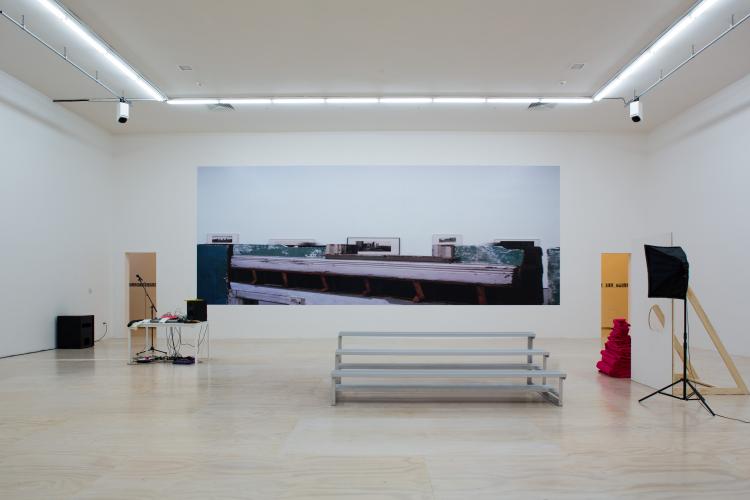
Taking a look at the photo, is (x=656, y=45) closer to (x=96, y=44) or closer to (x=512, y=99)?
(x=512, y=99)

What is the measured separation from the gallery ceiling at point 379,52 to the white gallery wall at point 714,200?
50cm

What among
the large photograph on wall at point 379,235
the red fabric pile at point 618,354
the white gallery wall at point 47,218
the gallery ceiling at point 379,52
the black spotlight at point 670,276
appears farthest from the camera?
the large photograph on wall at point 379,235

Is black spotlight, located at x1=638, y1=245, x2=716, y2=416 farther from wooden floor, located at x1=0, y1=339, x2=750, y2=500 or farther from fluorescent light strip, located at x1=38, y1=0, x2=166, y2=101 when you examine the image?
fluorescent light strip, located at x1=38, y1=0, x2=166, y2=101

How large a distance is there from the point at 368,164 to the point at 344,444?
26.2ft

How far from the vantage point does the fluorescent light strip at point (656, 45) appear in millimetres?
5766

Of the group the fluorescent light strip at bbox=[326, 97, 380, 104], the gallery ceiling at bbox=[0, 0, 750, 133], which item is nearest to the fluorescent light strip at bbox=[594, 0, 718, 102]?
the gallery ceiling at bbox=[0, 0, 750, 133]

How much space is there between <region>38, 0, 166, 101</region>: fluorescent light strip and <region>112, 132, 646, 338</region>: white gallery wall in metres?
2.53

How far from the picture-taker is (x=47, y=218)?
9086 mm

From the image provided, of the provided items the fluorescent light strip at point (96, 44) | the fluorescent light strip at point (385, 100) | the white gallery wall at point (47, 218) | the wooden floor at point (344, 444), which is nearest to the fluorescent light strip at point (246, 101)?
the fluorescent light strip at point (385, 100)

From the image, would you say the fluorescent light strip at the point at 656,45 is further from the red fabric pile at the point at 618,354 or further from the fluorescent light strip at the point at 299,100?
the fluorescent light strip at the point at 299,100

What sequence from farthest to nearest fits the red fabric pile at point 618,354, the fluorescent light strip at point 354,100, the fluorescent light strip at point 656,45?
the fluorescent light strip at point 354,100 → the red fabric pile at point 618,354 → the fluorescent light strip at point 656,45

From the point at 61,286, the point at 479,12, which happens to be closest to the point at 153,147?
the point at 61,286

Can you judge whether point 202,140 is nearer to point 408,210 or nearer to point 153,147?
point 153,147

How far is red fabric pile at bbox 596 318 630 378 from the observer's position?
6.32 m
